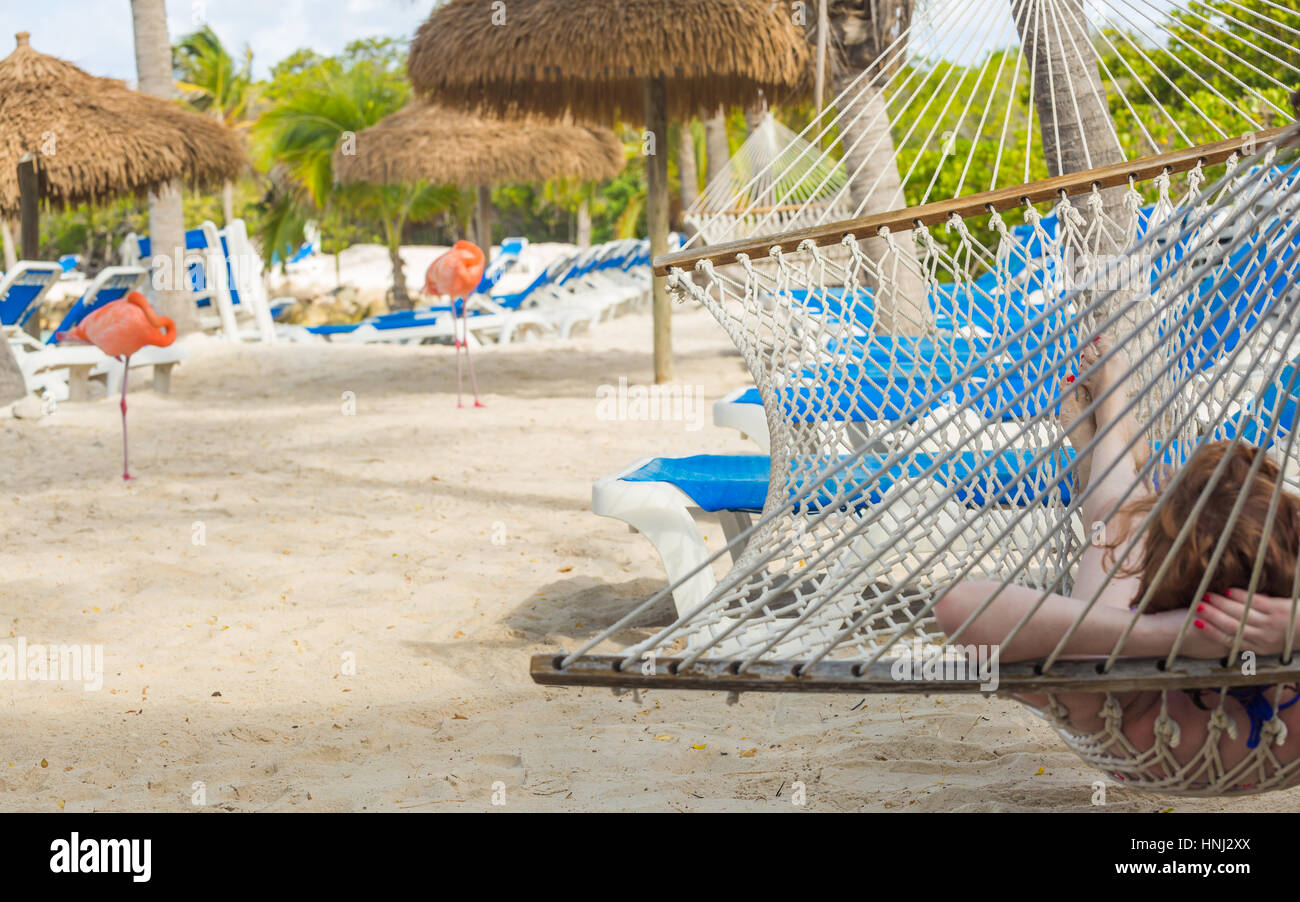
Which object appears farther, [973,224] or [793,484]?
[973,224]

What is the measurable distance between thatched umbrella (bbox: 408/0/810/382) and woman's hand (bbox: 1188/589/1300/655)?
4.53 meters

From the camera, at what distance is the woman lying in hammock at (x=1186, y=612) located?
1.21m

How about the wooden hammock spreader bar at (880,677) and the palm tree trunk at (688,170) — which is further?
the palm tree trunk at (688,170)

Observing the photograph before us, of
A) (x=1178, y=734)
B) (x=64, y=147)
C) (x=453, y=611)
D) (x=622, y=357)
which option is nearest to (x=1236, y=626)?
(x=1178, y=734)

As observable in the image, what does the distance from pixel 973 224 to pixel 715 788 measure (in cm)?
717

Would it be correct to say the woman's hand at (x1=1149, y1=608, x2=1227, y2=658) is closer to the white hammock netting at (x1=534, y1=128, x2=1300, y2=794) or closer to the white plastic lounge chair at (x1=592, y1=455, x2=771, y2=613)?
the white hammock netting at (x1=534, y1=128, x2=1300, y2=794)

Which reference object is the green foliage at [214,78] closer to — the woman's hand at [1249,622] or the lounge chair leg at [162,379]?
the lounge chair leg at [162,379]

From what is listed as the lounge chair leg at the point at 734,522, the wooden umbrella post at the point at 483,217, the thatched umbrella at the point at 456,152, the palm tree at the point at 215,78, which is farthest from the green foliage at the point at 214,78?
the lounge chair leg at the point at 734,522

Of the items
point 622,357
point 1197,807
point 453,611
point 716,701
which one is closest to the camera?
point 1197,807

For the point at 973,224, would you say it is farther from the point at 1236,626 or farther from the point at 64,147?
the point at 1236,626

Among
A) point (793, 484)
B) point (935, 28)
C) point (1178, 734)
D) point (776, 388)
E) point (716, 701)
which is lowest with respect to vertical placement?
point (716, 701)
